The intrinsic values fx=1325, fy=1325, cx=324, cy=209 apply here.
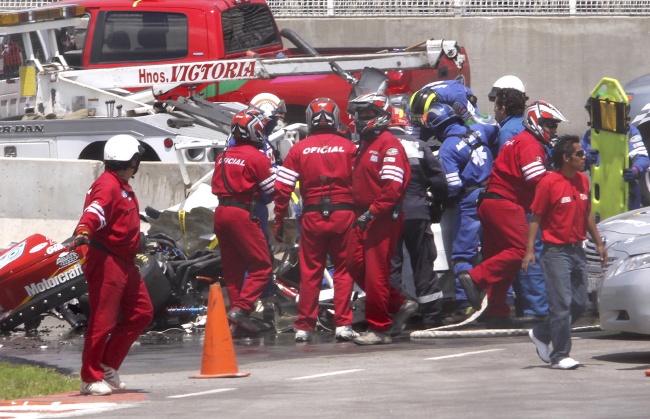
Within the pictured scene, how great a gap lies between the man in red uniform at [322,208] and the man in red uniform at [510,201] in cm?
102

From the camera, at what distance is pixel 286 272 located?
11680mm

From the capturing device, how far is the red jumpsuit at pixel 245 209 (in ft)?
36.0

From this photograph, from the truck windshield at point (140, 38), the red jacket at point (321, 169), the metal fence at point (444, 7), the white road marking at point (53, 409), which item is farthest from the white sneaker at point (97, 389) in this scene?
the metal fence at point (444, 7)

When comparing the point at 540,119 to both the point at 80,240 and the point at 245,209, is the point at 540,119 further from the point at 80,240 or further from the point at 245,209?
the point at 80,240

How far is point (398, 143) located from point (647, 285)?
7.87ft

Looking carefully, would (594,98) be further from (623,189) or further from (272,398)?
(272,398)

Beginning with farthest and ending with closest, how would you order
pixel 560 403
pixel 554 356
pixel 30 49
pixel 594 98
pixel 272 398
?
pixel 30 49, pixel 594 98, pixel 554 356, pixel 272 398, pixel 560 403

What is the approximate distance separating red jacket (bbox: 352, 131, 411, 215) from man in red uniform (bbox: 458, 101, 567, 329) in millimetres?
859

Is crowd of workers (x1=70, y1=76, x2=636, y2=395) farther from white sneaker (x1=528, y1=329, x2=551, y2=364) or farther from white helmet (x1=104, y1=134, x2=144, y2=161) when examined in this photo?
white helmet (x1=104, y1=134, x2=144, y2=161)

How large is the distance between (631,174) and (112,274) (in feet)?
18.6

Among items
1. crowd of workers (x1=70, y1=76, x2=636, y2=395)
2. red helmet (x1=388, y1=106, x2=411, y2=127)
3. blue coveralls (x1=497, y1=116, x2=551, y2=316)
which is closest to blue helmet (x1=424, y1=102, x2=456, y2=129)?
crowd of workers (x1=70, y1=76, x2=636, y2=395)

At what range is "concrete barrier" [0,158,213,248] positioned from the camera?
45.7 feet

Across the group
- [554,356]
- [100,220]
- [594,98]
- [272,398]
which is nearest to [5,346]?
[100,220]

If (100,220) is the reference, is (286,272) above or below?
below
